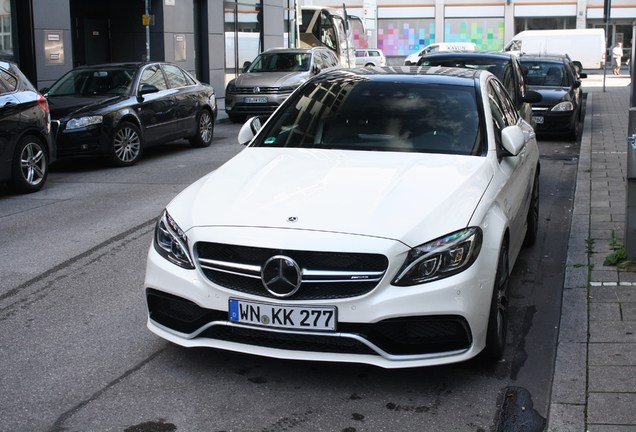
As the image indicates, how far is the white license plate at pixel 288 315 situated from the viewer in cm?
420

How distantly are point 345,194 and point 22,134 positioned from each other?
7104mm

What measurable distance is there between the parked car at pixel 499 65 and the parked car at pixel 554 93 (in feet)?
8.51

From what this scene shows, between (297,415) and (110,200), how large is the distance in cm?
665

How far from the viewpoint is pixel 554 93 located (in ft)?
53.9

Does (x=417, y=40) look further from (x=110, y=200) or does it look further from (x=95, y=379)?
(x=95, y=379)

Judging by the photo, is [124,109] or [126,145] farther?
[126,145]

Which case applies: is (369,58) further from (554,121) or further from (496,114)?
(496,114)

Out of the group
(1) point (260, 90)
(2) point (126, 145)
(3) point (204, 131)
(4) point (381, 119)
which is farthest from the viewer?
(1) point (260, 90)

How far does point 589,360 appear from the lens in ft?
15.5

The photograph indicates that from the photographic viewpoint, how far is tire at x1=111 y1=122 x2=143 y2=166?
43.2 feet

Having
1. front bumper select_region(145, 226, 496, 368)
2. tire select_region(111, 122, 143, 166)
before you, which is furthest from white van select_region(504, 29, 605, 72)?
front bumper select_region(145, 226, 496, 368)

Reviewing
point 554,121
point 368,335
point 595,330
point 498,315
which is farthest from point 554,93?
point 368,335

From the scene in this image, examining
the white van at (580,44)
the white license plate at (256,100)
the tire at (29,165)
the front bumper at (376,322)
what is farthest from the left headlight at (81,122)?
the white van at (580,44)

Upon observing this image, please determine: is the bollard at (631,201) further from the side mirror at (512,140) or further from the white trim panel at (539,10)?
the white trim panel at (539,10)
